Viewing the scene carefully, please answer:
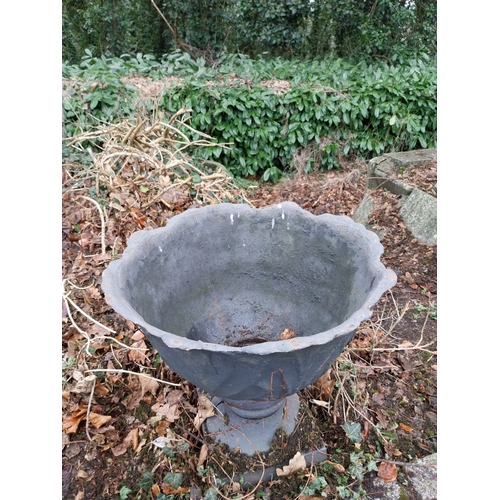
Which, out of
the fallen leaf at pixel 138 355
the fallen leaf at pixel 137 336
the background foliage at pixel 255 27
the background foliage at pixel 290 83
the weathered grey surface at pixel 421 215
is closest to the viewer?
the fallen leaf at pixel 138 355

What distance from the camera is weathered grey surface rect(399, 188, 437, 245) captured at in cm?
371

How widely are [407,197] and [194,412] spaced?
3.11 m

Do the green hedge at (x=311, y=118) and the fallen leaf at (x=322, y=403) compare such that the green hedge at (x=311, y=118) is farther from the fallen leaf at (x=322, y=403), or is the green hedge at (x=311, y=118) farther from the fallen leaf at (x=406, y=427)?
the fallen leaf at (x=406, y=427)

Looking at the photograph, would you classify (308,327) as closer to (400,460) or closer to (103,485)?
(400,460)

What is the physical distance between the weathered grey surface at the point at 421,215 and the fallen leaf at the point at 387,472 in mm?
2251

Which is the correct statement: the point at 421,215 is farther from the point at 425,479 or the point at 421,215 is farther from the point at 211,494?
the point at 211,494

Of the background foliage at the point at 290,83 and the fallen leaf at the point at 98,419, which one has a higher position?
the background foliage at the point at 290,83

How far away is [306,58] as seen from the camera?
7793 mm

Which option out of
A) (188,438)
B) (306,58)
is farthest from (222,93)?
(188,438)

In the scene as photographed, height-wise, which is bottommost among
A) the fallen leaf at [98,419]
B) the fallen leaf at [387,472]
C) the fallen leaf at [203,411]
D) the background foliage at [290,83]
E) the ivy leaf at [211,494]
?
the fallen leaf at [98,419]

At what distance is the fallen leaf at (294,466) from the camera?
2016 mm

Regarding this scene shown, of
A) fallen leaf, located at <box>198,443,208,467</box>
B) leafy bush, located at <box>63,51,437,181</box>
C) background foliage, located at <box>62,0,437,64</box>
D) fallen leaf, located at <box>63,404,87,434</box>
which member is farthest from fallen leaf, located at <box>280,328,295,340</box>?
background foliage, located at <box>62,0,437,64</box>

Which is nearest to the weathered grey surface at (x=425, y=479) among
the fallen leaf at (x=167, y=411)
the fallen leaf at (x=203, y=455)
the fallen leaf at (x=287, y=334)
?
the fallen leaf at (x=287, y=334)

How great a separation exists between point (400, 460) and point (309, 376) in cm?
106
